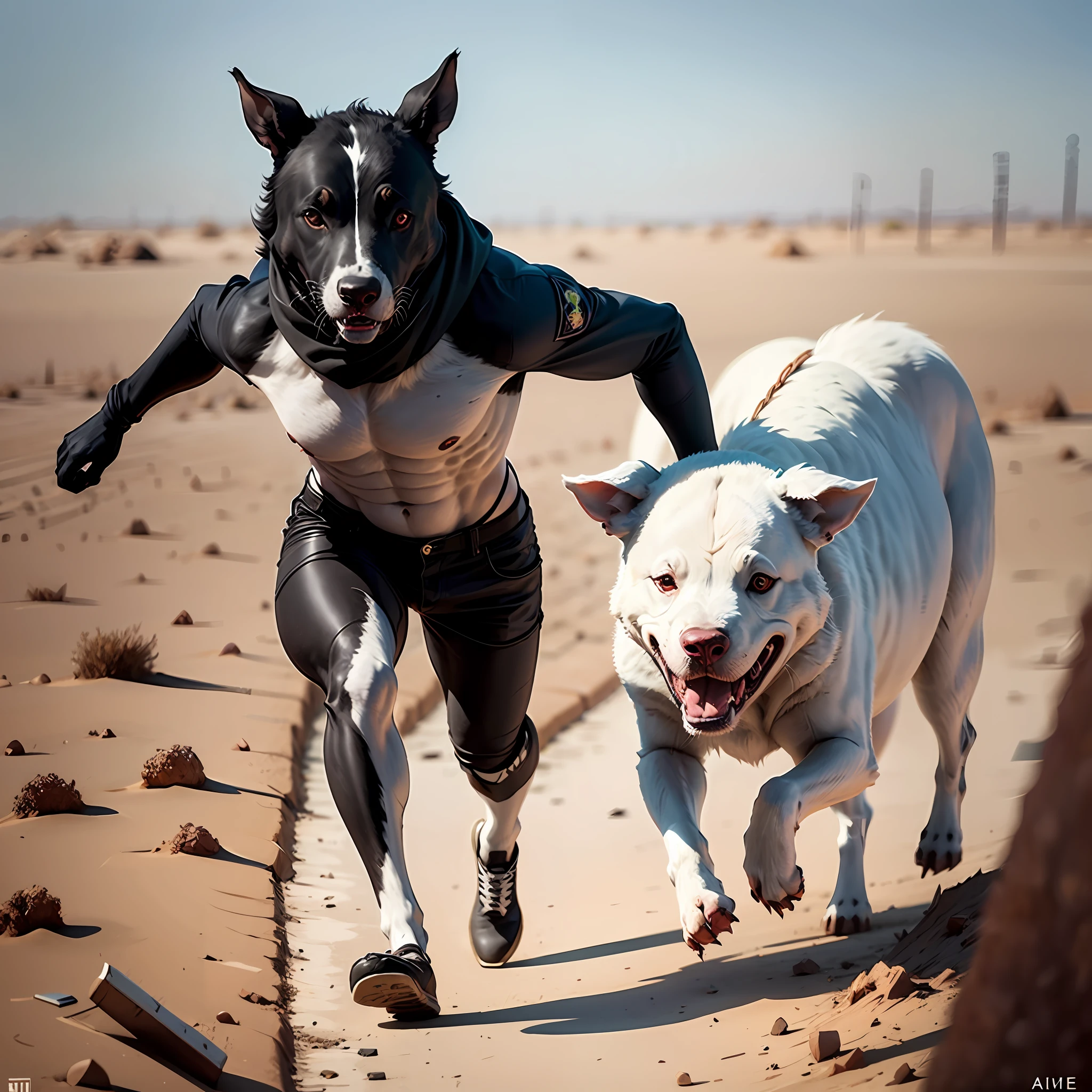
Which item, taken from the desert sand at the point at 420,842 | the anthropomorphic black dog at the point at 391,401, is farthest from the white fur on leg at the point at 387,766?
the desert sand at the point at 420,842

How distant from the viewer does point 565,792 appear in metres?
6.85

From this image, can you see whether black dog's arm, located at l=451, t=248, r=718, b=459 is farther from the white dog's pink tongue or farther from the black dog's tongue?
the white dog's pink tongue

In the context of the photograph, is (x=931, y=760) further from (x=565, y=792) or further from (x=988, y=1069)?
(x=988, y=1069)

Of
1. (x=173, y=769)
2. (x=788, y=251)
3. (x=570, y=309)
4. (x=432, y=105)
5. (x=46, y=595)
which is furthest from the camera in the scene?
(x=788, y=251)

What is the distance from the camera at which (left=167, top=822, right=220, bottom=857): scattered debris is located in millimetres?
4953

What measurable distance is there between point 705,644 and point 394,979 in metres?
1.19

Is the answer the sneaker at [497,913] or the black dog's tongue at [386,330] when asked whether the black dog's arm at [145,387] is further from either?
the sneaker at [497,913]

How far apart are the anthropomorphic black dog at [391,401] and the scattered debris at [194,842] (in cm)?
120

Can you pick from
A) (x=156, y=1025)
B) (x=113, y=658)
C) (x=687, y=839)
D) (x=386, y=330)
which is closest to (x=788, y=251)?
(x=113, y=658)

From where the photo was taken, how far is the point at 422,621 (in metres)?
4.25

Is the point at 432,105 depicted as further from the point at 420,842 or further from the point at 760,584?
the point at 420,842

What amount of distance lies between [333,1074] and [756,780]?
3543 mm

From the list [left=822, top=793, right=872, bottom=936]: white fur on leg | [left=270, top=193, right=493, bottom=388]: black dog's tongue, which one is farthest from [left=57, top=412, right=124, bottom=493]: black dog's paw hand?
[left=822, top=793, right=872, bottom=936]: white fur on leg

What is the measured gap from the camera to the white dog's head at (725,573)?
10.8 feet
